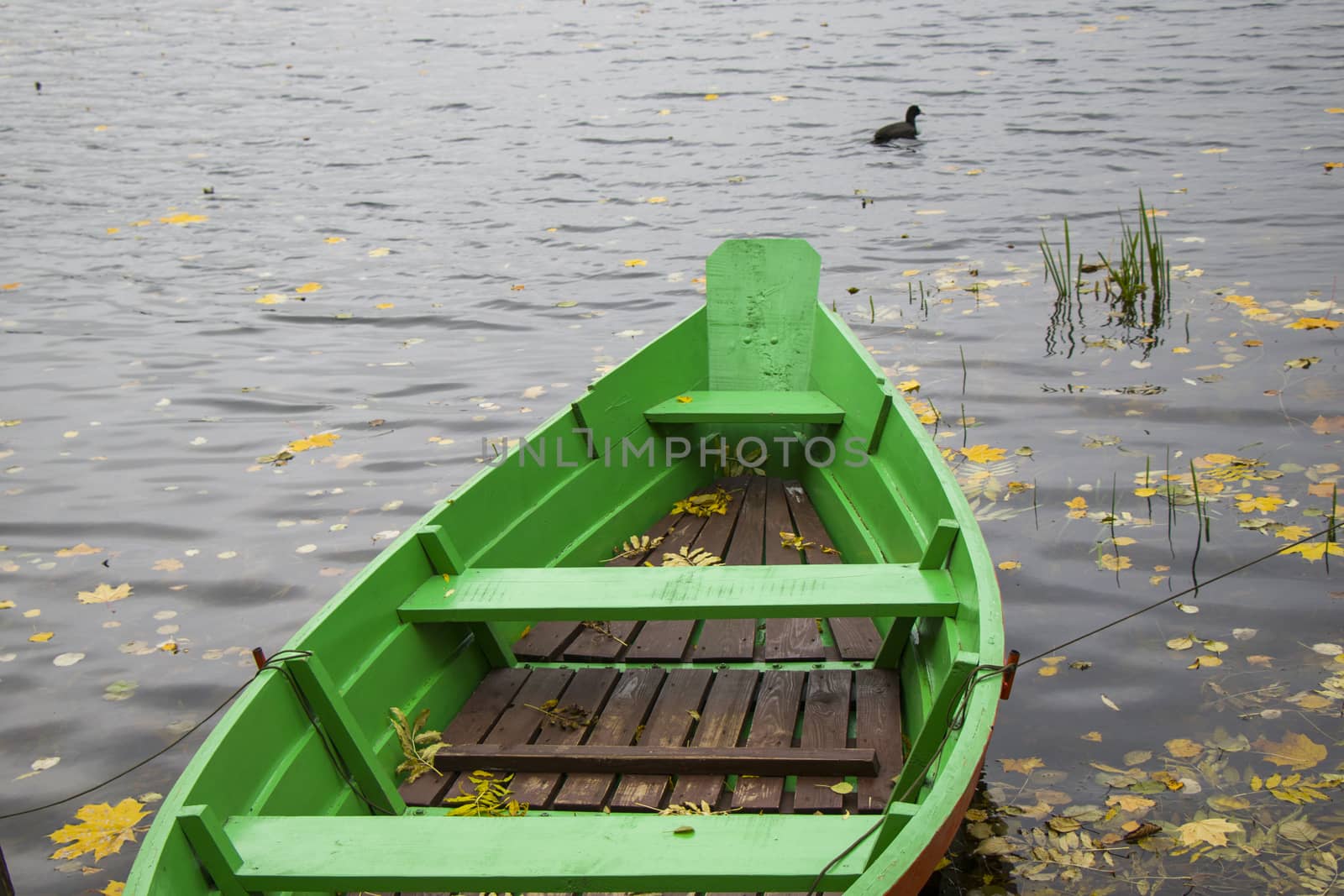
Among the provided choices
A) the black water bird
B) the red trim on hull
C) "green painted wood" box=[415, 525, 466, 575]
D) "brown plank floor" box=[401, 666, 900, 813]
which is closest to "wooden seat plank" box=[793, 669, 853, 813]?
"brown plank floor" box=[401, 666, 900, 813]

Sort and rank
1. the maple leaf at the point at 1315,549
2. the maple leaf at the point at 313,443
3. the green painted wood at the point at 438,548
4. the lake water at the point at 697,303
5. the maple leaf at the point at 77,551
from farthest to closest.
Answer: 1. the maple leaf at the point at 313,443
2. the maple leaf at the point at 77,551
3. the maple leaf at the point at 1315,549
4. the lake water at the point at 697,303
5. the green painted wood at the point at 438,548

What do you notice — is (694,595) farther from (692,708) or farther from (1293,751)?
(1293,751)

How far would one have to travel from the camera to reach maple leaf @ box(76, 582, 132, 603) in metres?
5.39

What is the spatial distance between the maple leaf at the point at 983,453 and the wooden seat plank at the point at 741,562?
130 centimetres

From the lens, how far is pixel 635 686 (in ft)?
12.6

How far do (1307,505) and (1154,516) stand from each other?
2.22 ft

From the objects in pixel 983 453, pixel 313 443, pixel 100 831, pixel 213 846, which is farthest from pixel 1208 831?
pixel 313 443

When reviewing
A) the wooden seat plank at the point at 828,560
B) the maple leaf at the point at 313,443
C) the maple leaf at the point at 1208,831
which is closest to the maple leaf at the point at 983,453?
the wooden seat plank at the point at 828,560

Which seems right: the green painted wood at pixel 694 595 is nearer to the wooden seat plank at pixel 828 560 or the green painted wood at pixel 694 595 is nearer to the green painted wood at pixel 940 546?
the green painted wood at pixel 940 546

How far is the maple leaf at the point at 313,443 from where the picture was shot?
702cm

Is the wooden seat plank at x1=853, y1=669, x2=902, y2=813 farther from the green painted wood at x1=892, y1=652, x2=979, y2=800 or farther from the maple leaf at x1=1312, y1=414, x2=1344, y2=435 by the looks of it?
the maple leaf at x1=1312, y1=414, x2=1344, y2=435

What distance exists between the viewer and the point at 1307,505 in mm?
5246

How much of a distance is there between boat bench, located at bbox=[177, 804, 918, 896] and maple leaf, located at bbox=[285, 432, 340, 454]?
4.65 metres

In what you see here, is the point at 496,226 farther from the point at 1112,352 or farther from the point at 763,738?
the point at 763,738
